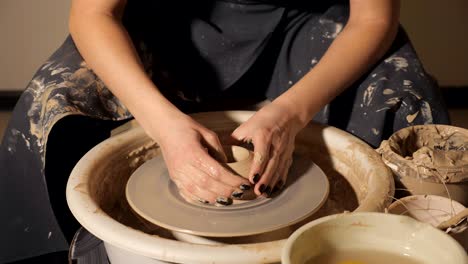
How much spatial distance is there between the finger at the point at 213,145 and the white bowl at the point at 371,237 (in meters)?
0.36

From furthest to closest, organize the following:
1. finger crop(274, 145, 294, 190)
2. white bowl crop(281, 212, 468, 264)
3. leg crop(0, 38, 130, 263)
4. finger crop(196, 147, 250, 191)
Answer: leg crop(0, 38, 130, 263), finger crop(274, 145, 294, 190), finger crop(196, 147, 250, 191), white bowl crop(281, 212, 468, 264)

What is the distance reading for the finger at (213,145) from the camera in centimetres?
124

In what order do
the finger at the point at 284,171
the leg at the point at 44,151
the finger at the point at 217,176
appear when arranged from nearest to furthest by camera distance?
the finger at the point at 217,176 < the finger at the point at 284,171 < the leg at the point at 44,151

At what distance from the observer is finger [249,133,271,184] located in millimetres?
1193

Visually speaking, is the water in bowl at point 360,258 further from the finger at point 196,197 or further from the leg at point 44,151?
the leg at point 44,151

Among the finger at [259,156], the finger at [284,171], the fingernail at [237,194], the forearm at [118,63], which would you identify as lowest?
the finger at [284,171]

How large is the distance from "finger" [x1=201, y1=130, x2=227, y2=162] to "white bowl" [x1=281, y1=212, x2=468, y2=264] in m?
0.36

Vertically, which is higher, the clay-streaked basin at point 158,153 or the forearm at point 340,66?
the forearm at point 340,66

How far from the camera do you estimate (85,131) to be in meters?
1.47

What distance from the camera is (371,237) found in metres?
0.95

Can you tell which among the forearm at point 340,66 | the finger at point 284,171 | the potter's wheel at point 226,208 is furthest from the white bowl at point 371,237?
the forearm at point 340,66

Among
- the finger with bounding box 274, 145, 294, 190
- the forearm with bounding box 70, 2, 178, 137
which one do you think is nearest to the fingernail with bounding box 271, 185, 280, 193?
the finger with bounding box 274, 145, 294, 190

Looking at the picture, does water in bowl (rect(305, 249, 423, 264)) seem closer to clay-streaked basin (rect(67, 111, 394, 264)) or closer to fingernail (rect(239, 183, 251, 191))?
clay-streaked basin (rect(67, 111, 394, 264))

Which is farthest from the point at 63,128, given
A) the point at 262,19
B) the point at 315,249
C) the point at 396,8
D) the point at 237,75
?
the point at 396,8
